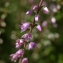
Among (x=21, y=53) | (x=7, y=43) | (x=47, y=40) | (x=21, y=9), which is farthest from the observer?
(x=21, y=9)

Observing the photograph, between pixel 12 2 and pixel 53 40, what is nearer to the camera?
pixel 53 40

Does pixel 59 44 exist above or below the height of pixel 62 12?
below

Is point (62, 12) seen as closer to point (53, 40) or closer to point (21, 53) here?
point (53, 40)

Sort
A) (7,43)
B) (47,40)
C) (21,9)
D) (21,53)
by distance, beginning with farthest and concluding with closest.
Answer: (21,9)
(7,43)
(47,40)
(21,53)

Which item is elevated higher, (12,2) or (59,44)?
(12,2)

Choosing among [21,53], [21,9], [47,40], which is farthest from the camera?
[21,9]

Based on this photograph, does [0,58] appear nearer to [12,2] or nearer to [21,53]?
[12,2]

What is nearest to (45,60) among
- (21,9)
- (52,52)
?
(52,52)

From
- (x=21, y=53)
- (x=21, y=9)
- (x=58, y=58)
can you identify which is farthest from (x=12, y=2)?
(x=21, y=53)

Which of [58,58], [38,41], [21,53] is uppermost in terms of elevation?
[21,53]
